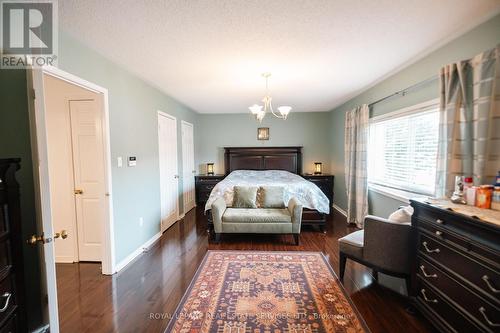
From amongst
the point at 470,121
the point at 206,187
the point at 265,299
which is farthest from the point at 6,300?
the point at 206,187

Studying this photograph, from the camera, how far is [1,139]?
4.58 ft

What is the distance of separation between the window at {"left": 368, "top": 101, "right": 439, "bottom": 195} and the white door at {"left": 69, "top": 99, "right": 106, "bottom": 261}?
13.2 ft

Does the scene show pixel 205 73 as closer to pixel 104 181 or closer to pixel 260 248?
pixel 104 181

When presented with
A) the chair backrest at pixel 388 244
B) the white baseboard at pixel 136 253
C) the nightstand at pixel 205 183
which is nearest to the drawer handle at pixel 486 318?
the chair backrest at pixel 388 244

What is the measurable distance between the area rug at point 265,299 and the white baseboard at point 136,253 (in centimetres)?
98

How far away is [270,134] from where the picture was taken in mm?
6074

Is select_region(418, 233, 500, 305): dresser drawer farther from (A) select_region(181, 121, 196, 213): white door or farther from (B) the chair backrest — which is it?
(A) select_region(181, 121, 196, 213): white door

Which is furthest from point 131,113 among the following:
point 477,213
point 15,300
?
point 477,213

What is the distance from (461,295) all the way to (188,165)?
4948mm

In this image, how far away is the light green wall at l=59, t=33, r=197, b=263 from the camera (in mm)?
2176

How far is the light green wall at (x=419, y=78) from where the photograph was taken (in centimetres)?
185

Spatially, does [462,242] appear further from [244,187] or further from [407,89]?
[244,187]

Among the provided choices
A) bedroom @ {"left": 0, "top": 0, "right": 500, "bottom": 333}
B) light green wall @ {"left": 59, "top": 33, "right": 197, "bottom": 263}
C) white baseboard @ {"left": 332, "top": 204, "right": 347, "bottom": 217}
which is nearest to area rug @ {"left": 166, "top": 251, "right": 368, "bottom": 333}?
bedroom @ {"left": 0, "top": 0, "right": 500, "bottom": 333}

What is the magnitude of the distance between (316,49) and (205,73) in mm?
1487
